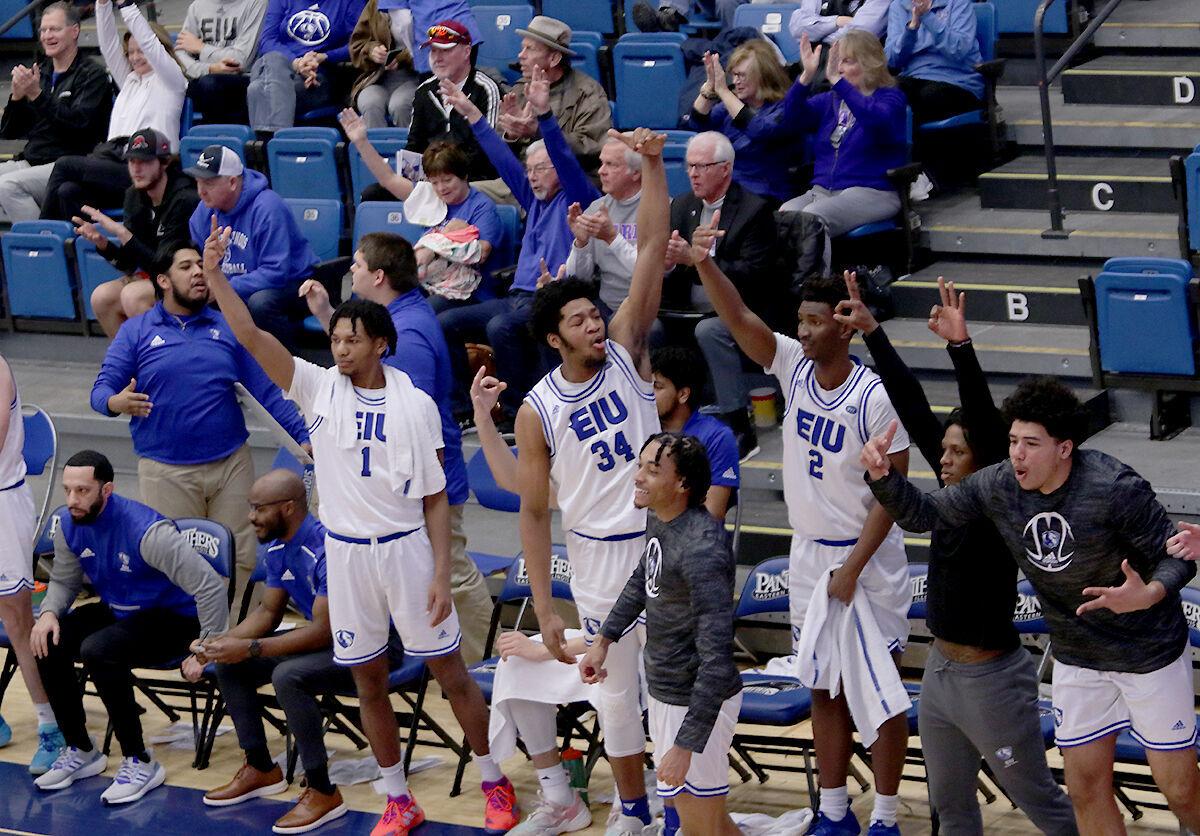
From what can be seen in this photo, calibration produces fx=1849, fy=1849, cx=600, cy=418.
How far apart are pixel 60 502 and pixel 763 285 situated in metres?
4.19

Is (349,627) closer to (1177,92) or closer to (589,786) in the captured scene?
(589,786)

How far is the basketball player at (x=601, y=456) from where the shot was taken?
5883 millimetres

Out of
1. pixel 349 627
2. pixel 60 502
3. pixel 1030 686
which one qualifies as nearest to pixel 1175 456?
pixel 1030 686

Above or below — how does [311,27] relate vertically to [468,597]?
above

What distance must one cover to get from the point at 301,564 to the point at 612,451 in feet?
5.23

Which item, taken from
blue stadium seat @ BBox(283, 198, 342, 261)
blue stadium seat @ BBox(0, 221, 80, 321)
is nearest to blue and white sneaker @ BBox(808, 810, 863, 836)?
blue stadium seat @ BBox(283, 198, 342, 261)

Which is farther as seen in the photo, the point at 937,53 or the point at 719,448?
the point at 937,53

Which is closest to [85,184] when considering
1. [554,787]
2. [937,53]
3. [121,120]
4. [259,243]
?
[121,120]

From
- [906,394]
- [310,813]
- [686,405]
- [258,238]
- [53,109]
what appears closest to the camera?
[906,394]

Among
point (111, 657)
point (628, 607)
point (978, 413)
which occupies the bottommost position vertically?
point (111, 657)

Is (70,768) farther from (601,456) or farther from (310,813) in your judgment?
(601,456)

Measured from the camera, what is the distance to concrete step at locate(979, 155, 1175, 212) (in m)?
9.15

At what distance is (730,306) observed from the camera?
5.95 meters

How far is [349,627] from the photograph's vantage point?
20.9 ft
